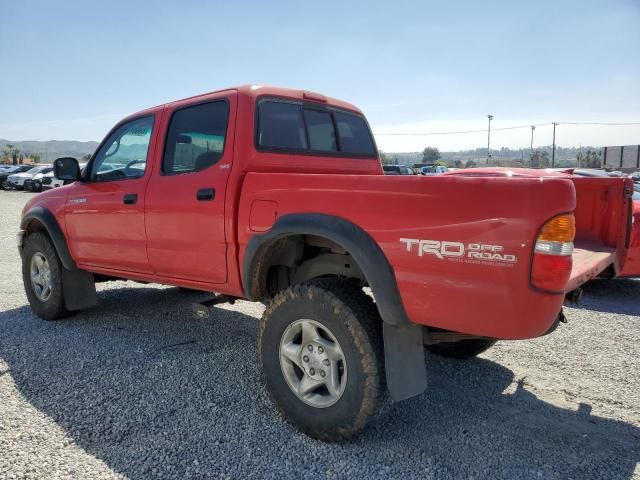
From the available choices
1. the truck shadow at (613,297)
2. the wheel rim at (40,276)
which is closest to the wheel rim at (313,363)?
the wheel rim at (40,276)

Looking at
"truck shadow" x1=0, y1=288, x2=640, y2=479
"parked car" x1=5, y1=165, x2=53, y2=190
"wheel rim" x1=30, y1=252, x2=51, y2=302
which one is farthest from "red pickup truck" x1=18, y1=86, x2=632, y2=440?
"parked car" x1=5, y1=165, x2=53, y2=190

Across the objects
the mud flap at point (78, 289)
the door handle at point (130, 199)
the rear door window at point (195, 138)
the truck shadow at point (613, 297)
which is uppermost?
the rear door window at point (195, 138)

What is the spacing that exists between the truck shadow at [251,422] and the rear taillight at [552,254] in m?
1.10

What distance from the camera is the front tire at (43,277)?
16.5 feet

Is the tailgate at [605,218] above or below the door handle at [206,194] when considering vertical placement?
below

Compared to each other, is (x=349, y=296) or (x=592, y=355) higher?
(x=349, y=296)

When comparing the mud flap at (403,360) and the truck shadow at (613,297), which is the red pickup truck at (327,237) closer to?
the mud flap at (403,360)

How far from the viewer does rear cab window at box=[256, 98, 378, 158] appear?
142 inches

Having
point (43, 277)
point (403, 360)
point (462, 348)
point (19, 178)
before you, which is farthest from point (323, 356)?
point (19, 178)

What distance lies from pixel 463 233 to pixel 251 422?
1.76 m

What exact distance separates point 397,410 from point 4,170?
130 ft

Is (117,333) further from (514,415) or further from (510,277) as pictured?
(510,277)

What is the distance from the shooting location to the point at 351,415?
2734mm

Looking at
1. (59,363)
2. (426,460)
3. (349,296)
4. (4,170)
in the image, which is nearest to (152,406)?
(59,363)
